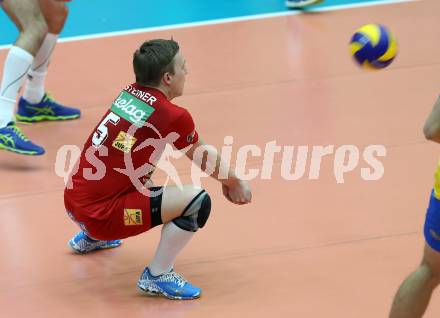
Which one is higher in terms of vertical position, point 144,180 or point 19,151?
point 144,180

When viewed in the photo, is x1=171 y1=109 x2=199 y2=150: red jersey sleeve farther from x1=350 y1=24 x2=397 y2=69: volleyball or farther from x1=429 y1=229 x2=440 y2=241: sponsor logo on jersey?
x1=429 y1=229 x2=440 y2=241: sponsor logo on jersey

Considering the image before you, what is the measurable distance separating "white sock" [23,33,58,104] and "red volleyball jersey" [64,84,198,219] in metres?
2.01

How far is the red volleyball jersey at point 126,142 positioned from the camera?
3.98 m

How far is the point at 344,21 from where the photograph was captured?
7.84 m

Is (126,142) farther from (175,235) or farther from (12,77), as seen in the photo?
(12,77)

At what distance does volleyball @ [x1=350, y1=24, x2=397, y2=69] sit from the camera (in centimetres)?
430

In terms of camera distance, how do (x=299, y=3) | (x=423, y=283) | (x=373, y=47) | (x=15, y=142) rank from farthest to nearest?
(x=299, y=3) < (x=15, y=142) < (x=373, y=47) < (x=423, y=283)

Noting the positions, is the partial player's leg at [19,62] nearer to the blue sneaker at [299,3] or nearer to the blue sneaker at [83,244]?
the blue sneaker at [83,244]

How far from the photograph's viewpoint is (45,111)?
20.2 ft

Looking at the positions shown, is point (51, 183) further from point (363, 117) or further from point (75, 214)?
point (363, 117)

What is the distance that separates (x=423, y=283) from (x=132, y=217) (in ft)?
4.37

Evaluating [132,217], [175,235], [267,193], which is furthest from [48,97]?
[175,235]

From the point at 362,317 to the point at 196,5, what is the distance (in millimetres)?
5092

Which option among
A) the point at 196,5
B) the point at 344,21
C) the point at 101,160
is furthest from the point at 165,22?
the point at 101,160
